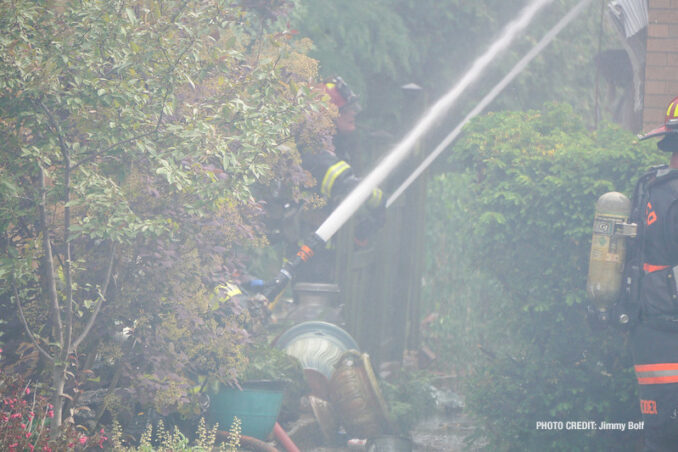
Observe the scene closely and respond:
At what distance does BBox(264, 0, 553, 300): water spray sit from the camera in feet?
21.2

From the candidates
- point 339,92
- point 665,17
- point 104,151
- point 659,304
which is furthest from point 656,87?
point 104,151

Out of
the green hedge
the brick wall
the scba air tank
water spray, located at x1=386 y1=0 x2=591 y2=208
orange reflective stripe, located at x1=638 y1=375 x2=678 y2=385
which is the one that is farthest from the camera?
water spray, located at x1=386 y1=0 x2=591 y2=208

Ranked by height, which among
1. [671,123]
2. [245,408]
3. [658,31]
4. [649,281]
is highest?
[658,31]

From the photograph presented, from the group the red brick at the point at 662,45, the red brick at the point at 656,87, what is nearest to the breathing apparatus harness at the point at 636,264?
the red brick at the point at 656,87

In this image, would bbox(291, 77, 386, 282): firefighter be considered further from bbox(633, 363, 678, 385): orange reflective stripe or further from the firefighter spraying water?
bbox(633, 363, 678, 385): orange reflective stripe

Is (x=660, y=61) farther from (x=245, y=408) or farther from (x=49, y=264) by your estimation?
(x=49, y=264)

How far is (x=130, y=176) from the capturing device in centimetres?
404

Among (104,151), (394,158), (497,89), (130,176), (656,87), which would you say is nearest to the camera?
(104,151)

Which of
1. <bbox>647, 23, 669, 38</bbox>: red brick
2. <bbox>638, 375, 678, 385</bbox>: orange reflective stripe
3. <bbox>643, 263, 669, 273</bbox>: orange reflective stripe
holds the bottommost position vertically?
<bbox>638, 375, 678, 385</bbox>: orange reflective stripe

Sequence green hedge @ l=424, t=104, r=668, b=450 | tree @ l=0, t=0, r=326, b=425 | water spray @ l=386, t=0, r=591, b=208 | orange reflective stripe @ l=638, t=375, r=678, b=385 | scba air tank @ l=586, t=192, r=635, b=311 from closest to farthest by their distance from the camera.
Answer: tree @ l=0, t=0, r=326, b=425 → orange reflective stripe @ l=638, t=375, r=678, b=385 → scba air tank @ l=586, t=192, r=635, b=311 → green hedge @ l=424, t=104, r=668, b=450 → water spray @ l=386, t=0, r=591, b=208

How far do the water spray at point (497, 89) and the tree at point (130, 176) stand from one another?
401cm

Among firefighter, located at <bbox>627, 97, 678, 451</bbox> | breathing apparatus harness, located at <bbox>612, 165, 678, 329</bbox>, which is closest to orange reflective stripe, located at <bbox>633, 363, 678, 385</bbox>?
firefighter, located at <bbox>627, 97, 678, 451</bbox>

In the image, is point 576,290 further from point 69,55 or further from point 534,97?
point 534,97

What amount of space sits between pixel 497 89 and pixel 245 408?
7.51m
